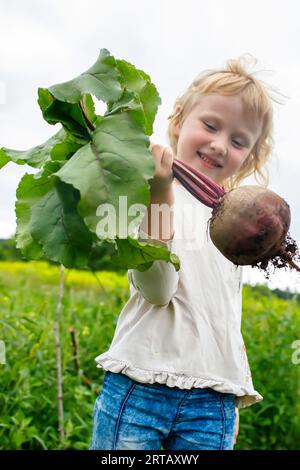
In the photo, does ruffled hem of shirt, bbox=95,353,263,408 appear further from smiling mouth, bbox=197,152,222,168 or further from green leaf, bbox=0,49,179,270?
smiling mouth, bbox=197,152,222,168

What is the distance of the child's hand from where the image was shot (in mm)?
1661

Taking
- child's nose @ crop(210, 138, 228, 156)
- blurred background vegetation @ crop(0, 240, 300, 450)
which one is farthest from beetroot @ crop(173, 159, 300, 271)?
blurred background vegetation @ crop(0, 240, 300, 450)

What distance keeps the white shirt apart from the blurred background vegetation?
2.60 ft

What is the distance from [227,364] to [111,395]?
0.36 metres

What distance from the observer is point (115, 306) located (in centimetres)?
462

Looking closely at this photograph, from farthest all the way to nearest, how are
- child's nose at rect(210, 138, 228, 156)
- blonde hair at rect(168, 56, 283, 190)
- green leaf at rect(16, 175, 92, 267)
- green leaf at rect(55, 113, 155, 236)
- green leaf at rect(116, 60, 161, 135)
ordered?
blonde hair at rect(168, 56, 283, 190)
child's nose at rect(210, 138, 228, 156)
green leaf at rect(116, 60, 161, 135)
green leaf at rect(16, 175, 92, 267)
green leaf at rect(55, 113, 155, 236)

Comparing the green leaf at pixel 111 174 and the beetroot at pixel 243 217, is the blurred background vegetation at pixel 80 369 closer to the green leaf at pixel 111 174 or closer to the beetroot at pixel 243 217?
the beetroot at pixel 243 217

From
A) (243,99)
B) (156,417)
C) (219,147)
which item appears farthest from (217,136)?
(156,417)

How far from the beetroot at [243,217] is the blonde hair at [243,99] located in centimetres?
57

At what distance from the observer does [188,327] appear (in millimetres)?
2029

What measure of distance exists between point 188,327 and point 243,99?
2.54ft

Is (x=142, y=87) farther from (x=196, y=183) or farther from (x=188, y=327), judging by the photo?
(x=188, y=327)
